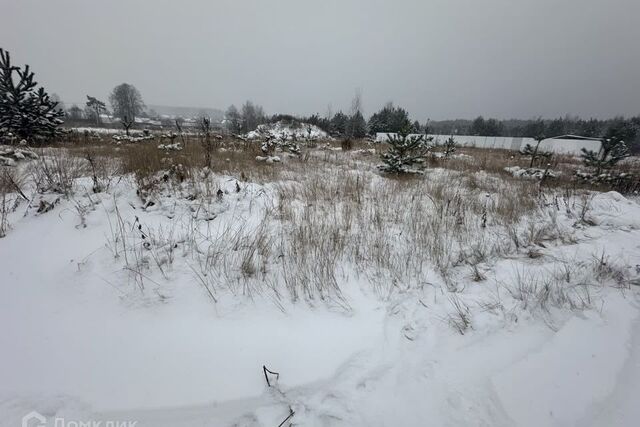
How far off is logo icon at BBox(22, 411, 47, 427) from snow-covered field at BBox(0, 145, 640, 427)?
3cm

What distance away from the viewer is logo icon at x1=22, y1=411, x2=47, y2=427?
4.17 feet

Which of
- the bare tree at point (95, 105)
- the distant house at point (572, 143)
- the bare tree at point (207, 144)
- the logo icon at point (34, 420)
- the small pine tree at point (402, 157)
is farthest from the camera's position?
the bare tree at point (95, 105)

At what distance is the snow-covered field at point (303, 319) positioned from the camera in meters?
1.42

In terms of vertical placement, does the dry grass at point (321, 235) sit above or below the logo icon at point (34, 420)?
above

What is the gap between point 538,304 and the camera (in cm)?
214

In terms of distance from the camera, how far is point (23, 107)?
836cm

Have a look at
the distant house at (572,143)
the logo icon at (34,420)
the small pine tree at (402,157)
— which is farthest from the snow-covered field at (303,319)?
the distant house at (572,143)

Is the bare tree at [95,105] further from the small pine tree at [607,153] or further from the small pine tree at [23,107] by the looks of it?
the small pine tree at [607,153]

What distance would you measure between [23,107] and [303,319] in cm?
1292

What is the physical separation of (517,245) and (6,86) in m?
15.0

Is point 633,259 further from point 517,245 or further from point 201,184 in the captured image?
point 201,184

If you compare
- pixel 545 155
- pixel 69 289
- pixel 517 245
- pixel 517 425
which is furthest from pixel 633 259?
pixel 545 155

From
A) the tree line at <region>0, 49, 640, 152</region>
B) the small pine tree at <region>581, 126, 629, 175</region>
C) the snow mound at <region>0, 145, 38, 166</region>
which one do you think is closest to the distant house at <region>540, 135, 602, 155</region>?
the tree line at <region>0, 49, 640, 152</region>

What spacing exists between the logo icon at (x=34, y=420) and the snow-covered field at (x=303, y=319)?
28 millimetres
